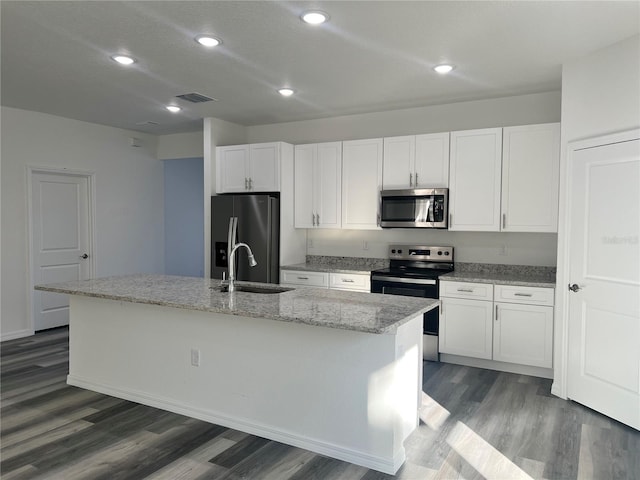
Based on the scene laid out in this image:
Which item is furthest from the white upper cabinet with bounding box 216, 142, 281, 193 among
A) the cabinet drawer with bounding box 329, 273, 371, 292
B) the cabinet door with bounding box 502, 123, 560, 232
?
the cabinet door with bounding box 502, 123, 560, 232

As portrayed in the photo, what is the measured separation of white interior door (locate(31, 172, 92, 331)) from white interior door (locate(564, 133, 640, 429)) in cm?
553

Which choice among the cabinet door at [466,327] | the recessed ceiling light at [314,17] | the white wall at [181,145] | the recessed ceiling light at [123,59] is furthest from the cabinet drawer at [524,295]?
the white wall at [181,145]

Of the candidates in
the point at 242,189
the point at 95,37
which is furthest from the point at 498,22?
the point at 242,189

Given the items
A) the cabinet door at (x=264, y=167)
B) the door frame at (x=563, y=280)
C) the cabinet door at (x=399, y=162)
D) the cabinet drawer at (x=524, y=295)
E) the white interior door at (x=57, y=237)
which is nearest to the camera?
the door frame at (x=563, y=280)

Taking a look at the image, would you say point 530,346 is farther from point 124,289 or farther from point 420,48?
point 124,289

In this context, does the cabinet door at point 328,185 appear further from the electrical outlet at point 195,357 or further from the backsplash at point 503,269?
the electrical outlet at point 195,357

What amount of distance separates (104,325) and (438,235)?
3251mm

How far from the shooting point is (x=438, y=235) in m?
5.03

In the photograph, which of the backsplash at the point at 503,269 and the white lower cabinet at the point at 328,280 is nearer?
the backsplash at the point at 503,269

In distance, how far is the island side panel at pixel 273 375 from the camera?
2625 mm

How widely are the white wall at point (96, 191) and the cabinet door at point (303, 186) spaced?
2674 mm

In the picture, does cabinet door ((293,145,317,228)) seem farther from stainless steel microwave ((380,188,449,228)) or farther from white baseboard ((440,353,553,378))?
white baseboard ((440,353,553,378))

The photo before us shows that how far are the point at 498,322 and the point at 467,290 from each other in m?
0.38

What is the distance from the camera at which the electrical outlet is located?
10.6 ft
